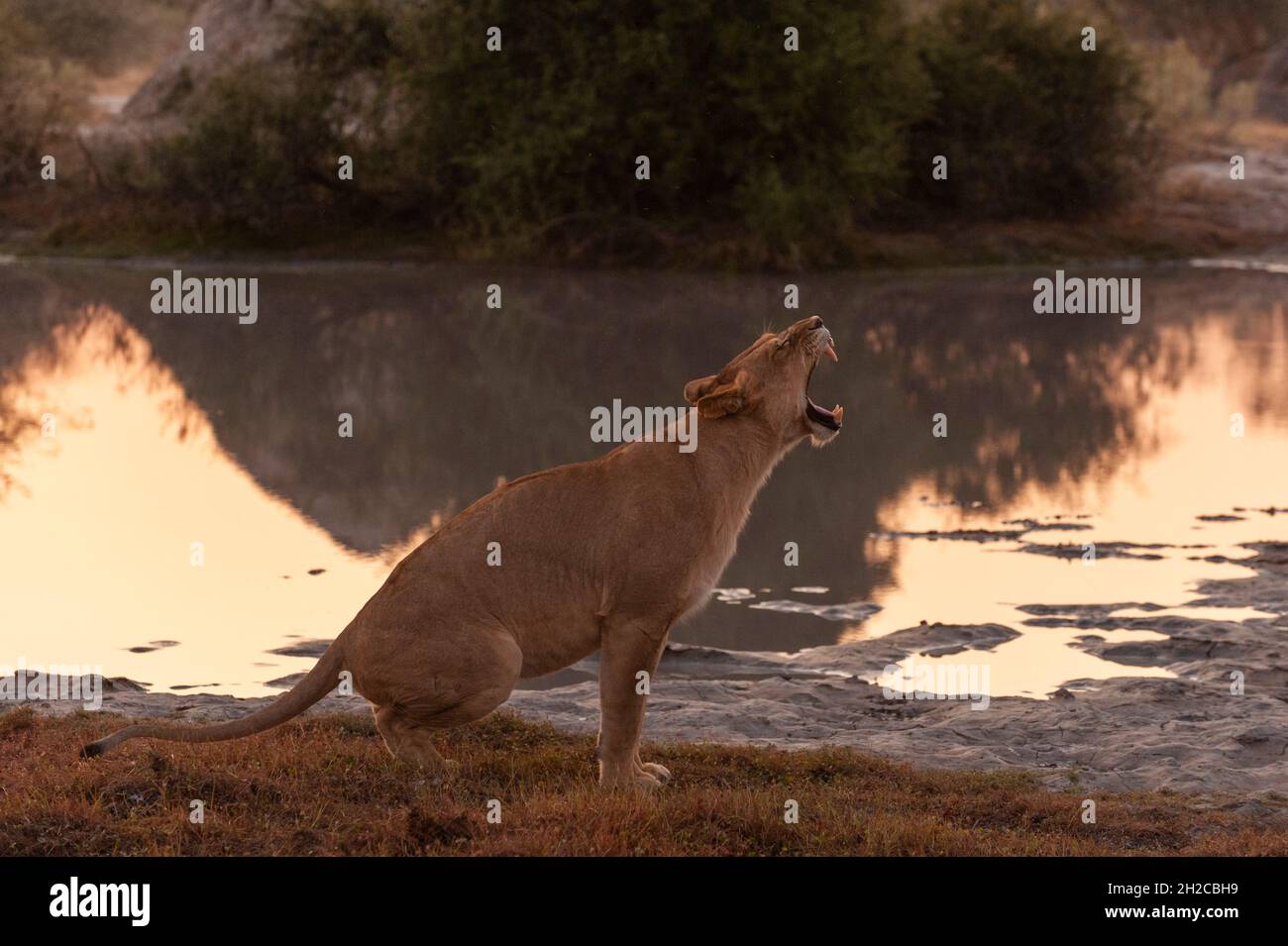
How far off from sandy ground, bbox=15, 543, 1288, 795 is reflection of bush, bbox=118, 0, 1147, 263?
89.2ft

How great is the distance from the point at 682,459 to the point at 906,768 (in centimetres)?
190

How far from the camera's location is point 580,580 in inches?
295

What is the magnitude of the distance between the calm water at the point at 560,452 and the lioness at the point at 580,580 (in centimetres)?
311

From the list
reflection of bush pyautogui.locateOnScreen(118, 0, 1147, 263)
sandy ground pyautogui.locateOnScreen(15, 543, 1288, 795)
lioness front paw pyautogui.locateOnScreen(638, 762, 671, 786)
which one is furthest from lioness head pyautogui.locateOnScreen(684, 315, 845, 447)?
reflection of bush pyautogui.locateOnScreen(118, 0, 1147, 263)

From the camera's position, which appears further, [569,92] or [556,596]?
[569,92]

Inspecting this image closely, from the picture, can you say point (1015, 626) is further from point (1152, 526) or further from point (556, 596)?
point (556, 596)

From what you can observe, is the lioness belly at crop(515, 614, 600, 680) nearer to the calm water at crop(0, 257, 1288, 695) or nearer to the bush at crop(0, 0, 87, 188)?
the calm water at crop(0, 257, 1288, 695)

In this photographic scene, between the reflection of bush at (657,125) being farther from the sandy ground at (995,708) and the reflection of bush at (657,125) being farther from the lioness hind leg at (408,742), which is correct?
the lioness hind leg at (408,742)

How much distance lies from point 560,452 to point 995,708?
29.5ft

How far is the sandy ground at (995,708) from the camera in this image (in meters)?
8.82

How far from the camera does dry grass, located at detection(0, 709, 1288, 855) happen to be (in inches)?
252

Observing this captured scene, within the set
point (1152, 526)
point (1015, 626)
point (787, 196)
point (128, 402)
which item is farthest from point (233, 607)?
point (787, 196)

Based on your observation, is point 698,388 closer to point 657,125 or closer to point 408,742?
point 408,742

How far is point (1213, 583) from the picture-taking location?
42.2 ft
